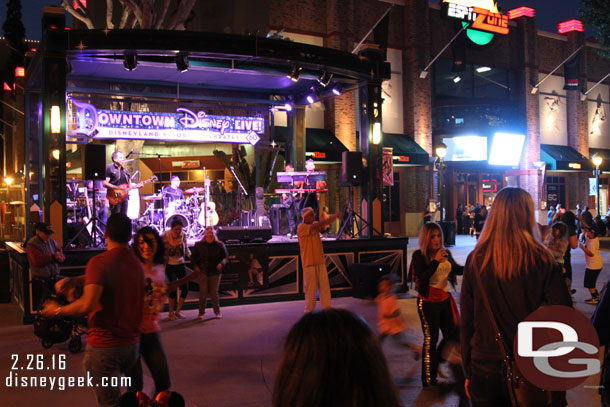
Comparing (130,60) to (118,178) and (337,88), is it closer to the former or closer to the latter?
(118,178)

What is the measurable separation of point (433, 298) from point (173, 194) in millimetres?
11914

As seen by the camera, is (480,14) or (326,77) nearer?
(326,77)

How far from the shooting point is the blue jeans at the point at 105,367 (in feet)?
12.6

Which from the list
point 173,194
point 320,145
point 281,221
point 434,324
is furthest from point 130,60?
point 320,145

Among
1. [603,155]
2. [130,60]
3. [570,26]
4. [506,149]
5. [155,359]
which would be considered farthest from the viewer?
[603,155]

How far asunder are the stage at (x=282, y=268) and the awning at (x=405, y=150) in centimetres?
1295

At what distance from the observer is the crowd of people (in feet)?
5.03

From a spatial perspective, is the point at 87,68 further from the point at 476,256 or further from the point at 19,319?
the point at 476,256

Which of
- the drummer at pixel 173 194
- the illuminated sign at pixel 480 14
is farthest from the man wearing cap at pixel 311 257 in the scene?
the illuminated sign at pixel 480 14

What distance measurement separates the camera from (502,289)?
127 inches

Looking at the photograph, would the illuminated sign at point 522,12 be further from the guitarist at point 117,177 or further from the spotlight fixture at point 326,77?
the guitarist at point 117,177

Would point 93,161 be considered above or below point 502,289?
above

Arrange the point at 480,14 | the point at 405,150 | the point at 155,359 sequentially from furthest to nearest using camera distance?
the point at 480,14 → the point at 405,150 → the point at 155,359

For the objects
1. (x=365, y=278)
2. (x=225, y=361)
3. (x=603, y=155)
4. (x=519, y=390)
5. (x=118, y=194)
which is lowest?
(x=225, y=361)
